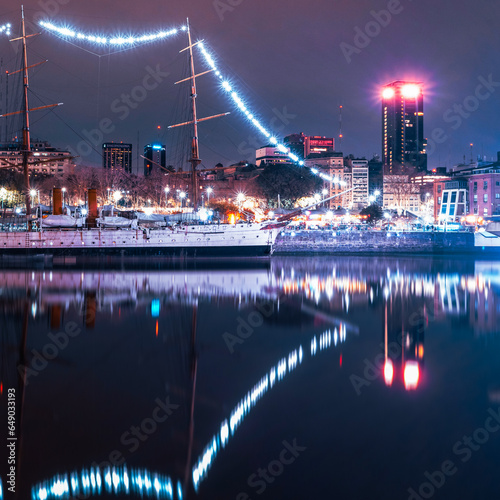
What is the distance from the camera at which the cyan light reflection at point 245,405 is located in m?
6.55

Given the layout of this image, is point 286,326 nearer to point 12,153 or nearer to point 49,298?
point 49,298

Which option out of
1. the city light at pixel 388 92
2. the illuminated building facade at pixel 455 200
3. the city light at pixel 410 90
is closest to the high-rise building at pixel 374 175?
the illuminated building facade at pixel 455 200

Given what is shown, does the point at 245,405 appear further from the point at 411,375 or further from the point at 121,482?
the point at 411,375

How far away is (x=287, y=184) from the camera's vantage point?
7612 cm

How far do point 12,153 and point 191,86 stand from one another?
9942 centimetres

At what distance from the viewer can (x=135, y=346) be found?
12602 millimetres
